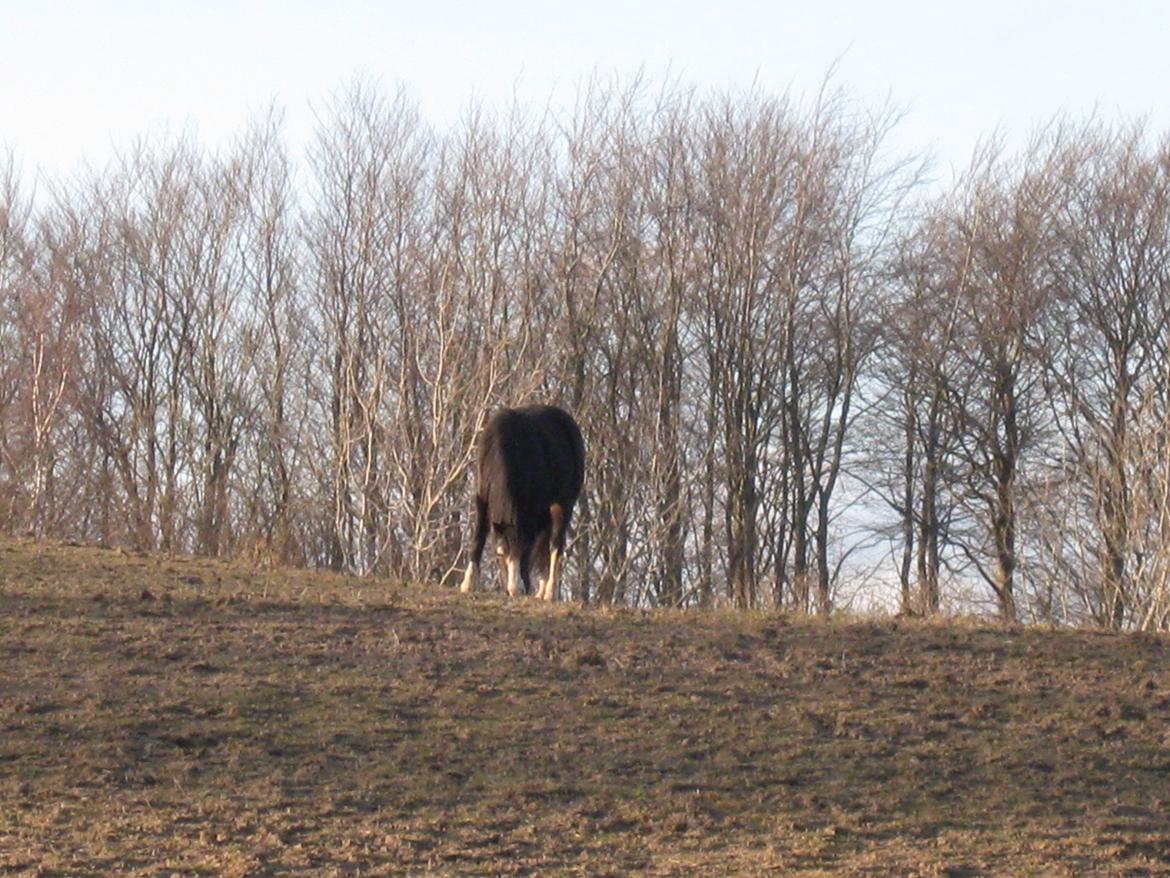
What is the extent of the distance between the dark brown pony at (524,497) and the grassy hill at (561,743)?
2.15 m

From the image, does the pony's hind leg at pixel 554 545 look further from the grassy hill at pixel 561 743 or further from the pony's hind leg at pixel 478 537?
the grassy hill at pixel 561 743

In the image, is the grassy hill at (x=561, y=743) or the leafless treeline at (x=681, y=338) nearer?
the grassy hill at (x=561, y=743)

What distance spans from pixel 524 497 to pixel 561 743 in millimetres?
5181

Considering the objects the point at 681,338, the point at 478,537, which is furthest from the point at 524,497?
the point at 681,338

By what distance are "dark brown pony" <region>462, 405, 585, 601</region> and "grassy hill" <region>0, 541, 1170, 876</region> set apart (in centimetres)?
215

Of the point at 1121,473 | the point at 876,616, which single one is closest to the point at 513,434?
the point at 876,616

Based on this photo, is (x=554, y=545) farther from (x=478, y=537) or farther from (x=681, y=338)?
(x=681, y=338)

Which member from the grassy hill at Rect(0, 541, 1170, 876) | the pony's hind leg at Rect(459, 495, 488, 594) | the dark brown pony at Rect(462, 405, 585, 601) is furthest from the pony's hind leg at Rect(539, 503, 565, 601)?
the grassy hill at Rect(0, 541, 1170, 876)

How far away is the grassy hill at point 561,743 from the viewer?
21.1 feet

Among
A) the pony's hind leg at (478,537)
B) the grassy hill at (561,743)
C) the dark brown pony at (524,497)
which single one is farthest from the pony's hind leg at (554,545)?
the grassy hill at (561,743)

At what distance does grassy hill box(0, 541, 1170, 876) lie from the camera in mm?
6430

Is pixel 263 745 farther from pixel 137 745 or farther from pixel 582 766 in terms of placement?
pixel 582 766

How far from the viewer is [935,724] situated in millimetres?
8102

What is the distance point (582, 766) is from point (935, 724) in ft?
A: 6.50
